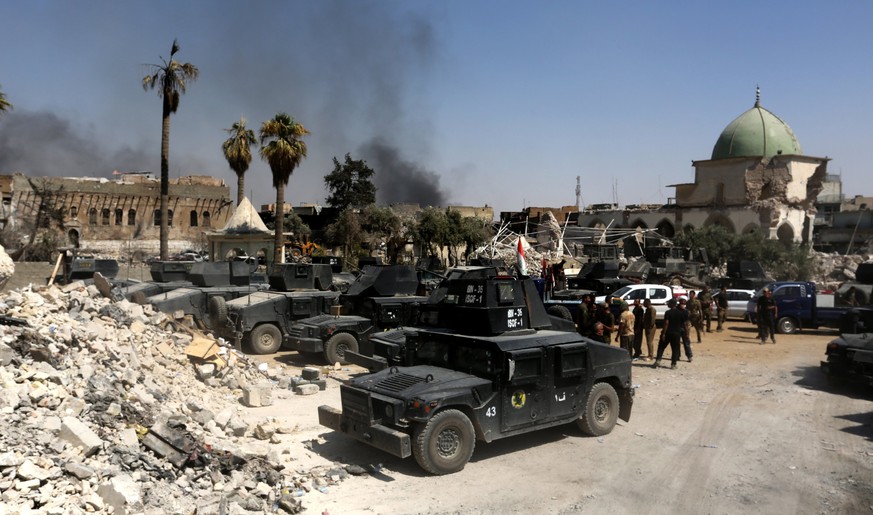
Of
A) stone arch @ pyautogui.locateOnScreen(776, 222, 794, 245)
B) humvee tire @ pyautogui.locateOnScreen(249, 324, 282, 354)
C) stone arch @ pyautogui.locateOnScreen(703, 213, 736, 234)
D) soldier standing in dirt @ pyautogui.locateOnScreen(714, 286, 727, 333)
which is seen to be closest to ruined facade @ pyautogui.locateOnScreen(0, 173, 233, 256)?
humvee tire @ pyautogui.locateOnScreen(249, 324, 282, 354)

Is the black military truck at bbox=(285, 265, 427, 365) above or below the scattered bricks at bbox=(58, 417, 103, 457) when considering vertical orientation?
above

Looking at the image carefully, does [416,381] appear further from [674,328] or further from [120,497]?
A: [674,328]

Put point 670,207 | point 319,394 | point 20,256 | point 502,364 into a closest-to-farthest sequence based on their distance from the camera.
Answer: point 502,364
point 319,394
point 20,256
point 670,207

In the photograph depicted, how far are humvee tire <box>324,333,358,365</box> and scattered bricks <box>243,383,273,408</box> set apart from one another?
13.1ft

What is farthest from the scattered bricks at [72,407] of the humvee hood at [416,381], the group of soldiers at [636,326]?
the group of soldiers at [636,326]

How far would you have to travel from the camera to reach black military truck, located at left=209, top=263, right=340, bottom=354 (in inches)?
660

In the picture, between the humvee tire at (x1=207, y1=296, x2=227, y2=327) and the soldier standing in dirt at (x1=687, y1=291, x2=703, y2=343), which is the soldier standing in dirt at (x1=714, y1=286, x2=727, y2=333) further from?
the humvee tire at (x1=207, y1=296, x2=227, y2=327)

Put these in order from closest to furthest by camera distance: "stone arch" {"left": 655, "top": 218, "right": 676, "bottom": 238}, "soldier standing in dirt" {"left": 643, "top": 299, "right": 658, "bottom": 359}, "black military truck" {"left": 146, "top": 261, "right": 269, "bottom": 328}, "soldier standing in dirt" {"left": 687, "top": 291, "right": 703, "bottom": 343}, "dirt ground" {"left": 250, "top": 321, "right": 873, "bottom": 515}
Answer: "dirt ground" {"left": 250, "top": 321, "right": 873, "bottom": 515} → "soldier standing in dirt" {"left": 643, "top": 299, "right": 658, "bottom": 359} → "black military truck" {"left": 146, "top": 261, "right": 269, "bottom": 328} → "soldier standing in dirt" {"left": 687, "top": 291, "right": 703, "bottom": 343} → "stone arch" {"left": 655, "top": 218, "right": 676, "bottom": 238}

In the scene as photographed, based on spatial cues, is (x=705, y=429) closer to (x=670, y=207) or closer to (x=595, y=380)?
(x=595, y=380)

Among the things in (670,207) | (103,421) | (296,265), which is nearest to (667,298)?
(296,265)

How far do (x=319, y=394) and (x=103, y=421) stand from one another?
5.12 metres

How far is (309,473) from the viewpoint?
7.92 meters

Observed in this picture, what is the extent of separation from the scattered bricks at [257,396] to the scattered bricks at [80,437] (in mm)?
4352

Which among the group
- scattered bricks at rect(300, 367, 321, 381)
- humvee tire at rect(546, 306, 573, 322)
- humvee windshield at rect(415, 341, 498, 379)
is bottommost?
scattered bricks at rect(300, 367, 321, 381)
